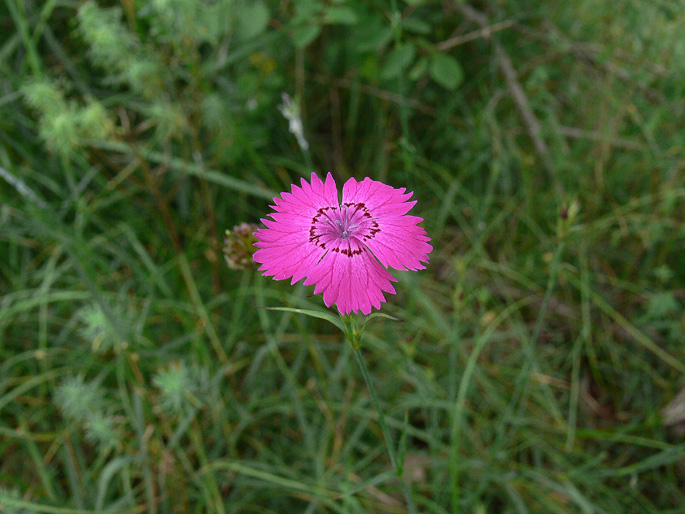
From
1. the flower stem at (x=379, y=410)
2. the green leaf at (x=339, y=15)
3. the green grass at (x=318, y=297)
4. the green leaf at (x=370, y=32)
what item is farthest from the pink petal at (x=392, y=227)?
the green leaf at (x=370, y=32)

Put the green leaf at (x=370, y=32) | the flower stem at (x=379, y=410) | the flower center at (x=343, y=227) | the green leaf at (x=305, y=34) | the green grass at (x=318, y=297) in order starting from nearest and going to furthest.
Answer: the flower stem at (x=379, y=410) → the flower center at (x=343, y=227) → the green grass at (x=318, y=297) → the green leaf at (x=305, y=34) → the green leaf at (x=370, y=32)

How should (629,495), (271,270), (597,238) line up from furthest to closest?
1. (597,238)
2. (629,495)
3. (271,270)

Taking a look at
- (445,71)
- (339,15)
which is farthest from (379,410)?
(445,71)

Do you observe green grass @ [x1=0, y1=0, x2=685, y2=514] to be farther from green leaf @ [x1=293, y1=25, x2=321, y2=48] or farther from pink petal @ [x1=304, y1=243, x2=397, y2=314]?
pink petal @ [x1=304, y1=243, x2=397, y2=314]

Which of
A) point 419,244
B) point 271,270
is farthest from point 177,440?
point 419,244

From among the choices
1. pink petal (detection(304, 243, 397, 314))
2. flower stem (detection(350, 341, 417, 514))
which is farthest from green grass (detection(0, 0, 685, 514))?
pink petal (detection(304, 243, 397, 314))

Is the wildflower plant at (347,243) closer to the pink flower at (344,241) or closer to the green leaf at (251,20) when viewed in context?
the pink flower at (344,241)

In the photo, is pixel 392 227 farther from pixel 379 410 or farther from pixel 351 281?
pixel 379 410

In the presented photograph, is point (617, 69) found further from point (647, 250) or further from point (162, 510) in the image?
point (162, 510)
